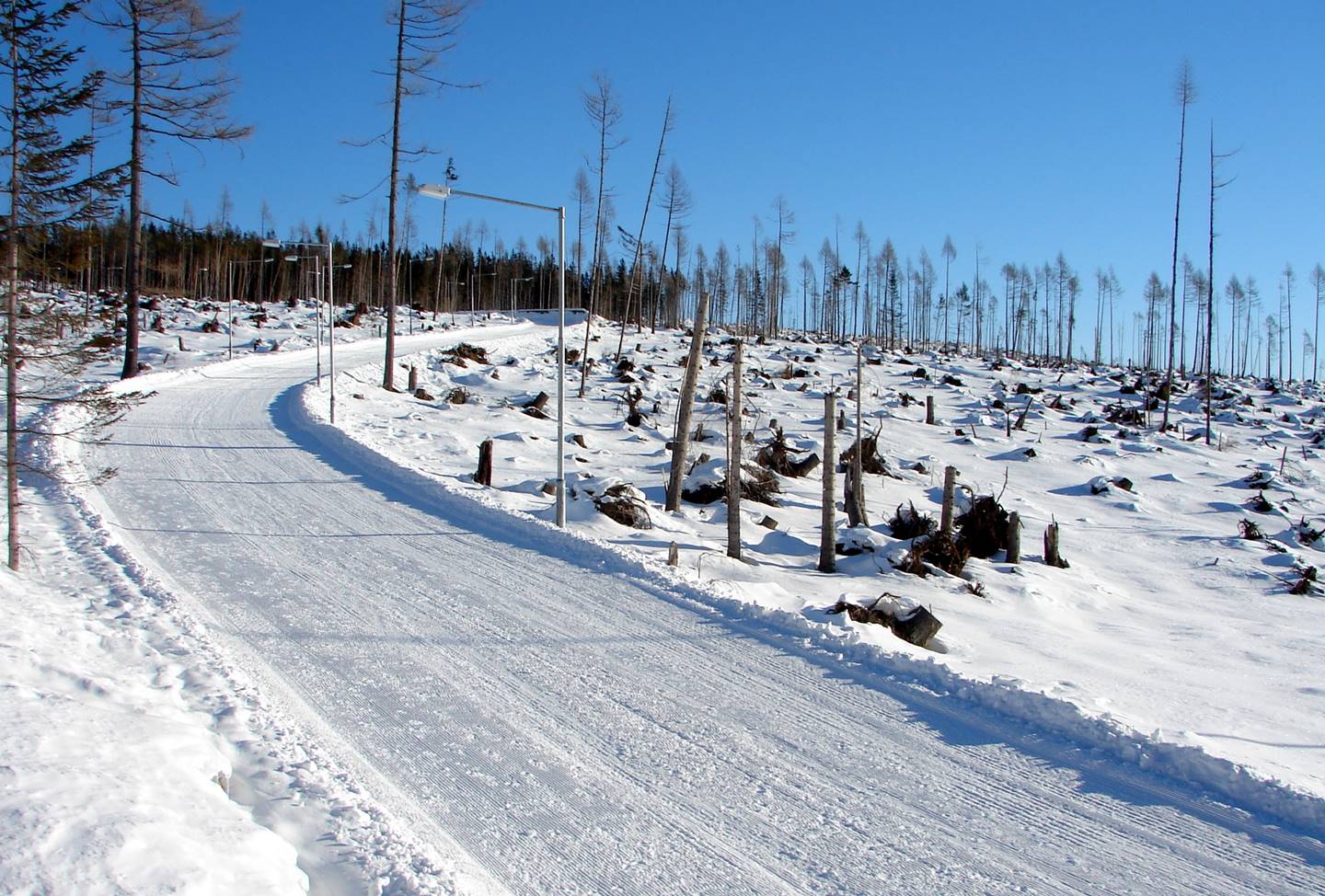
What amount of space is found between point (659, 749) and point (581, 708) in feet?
2.89

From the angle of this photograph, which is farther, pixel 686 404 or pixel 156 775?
pixel 686 404

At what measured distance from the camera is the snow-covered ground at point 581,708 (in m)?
4.36

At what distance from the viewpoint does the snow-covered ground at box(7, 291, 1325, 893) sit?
436cm

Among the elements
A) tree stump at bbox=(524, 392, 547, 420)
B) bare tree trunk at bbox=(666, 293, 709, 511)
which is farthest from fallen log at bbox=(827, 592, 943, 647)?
tree stump at bbox=(524, 392, 547, 420)

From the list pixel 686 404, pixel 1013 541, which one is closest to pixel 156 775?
pixel 686 404

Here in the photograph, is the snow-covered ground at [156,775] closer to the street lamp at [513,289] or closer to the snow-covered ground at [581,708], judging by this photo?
the snow-covered ground at [581,708]

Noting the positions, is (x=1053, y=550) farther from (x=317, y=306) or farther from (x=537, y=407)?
(x=317, y=306)

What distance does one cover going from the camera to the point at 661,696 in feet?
21.7

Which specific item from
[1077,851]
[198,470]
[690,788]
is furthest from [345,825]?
[198,470]

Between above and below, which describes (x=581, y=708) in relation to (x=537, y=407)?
below

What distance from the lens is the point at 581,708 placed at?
6.36 m

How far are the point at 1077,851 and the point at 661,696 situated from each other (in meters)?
3.10

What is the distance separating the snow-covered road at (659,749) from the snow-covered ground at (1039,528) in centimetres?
79

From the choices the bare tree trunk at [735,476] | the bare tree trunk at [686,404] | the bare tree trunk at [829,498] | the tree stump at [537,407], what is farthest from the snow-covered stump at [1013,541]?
the tree stump at [537,407]
